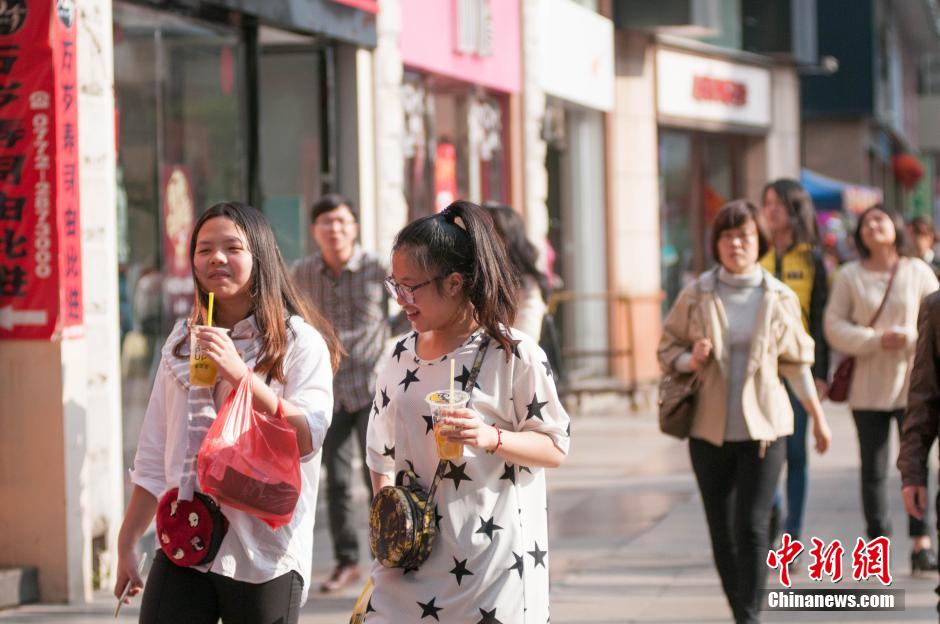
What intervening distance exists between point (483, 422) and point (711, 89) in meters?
19.7

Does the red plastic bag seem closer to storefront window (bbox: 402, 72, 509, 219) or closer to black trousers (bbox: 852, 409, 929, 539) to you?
black trousers (bbox: 852, 409, 929, 539)

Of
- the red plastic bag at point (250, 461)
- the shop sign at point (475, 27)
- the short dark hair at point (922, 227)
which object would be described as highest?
the shop sign at point (475, 27)

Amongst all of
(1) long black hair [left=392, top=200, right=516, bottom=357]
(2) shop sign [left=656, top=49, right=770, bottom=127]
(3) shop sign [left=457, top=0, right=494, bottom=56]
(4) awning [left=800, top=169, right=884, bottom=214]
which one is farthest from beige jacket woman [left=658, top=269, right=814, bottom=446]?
(4) awning [left=800, top=169, right=884, bottom=214]

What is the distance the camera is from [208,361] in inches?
162

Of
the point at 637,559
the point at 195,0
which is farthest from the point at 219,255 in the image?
the point at 195,0

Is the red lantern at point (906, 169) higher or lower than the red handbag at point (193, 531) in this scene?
higher

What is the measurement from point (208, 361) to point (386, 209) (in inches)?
327

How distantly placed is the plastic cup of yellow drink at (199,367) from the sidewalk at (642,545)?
3461 millimetres

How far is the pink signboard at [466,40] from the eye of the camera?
13117mm

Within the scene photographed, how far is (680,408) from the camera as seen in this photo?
693 centimetres

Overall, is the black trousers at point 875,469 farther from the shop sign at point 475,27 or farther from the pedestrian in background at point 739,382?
the shop sign at point 475,27

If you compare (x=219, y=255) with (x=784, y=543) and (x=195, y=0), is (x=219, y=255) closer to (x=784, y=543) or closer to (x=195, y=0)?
(x=784, y=543)

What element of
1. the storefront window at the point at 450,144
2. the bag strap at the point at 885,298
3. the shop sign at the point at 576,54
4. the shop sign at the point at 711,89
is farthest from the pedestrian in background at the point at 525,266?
the shop sign at the point at 711,89

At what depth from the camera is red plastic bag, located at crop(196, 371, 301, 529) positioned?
4.07m
